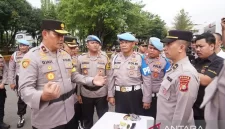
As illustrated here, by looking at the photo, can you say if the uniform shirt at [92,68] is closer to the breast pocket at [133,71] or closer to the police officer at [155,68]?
the breast pocket at [133,71]

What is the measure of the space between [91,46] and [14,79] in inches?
78.4

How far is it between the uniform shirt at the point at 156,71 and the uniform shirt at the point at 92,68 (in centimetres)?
90

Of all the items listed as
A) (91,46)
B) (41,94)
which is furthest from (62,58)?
(91,46)

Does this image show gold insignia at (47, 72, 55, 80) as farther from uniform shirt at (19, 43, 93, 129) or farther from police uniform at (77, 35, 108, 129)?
police uniform at (77, 35, 108, 129)

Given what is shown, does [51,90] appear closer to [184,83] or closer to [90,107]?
[184,83]

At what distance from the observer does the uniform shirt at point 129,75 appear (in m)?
3.27

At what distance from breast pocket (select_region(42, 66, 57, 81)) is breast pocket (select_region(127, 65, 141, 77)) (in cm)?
140

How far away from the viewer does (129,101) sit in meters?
3.23

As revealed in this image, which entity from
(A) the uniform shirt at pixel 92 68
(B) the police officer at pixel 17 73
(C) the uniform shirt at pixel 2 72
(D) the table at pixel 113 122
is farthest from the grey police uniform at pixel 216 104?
(B) the police officer at pixel 17 73

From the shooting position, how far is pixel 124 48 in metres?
3.38

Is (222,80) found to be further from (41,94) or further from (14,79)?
(14,79)

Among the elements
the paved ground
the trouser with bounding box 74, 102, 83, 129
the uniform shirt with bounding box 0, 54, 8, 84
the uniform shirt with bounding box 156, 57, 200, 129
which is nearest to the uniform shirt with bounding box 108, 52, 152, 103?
the trouser with bounding box 74, 102, 83, 129

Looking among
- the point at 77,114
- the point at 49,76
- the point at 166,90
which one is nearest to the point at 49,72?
the point at 49,76

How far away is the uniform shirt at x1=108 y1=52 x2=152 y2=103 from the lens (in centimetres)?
327
